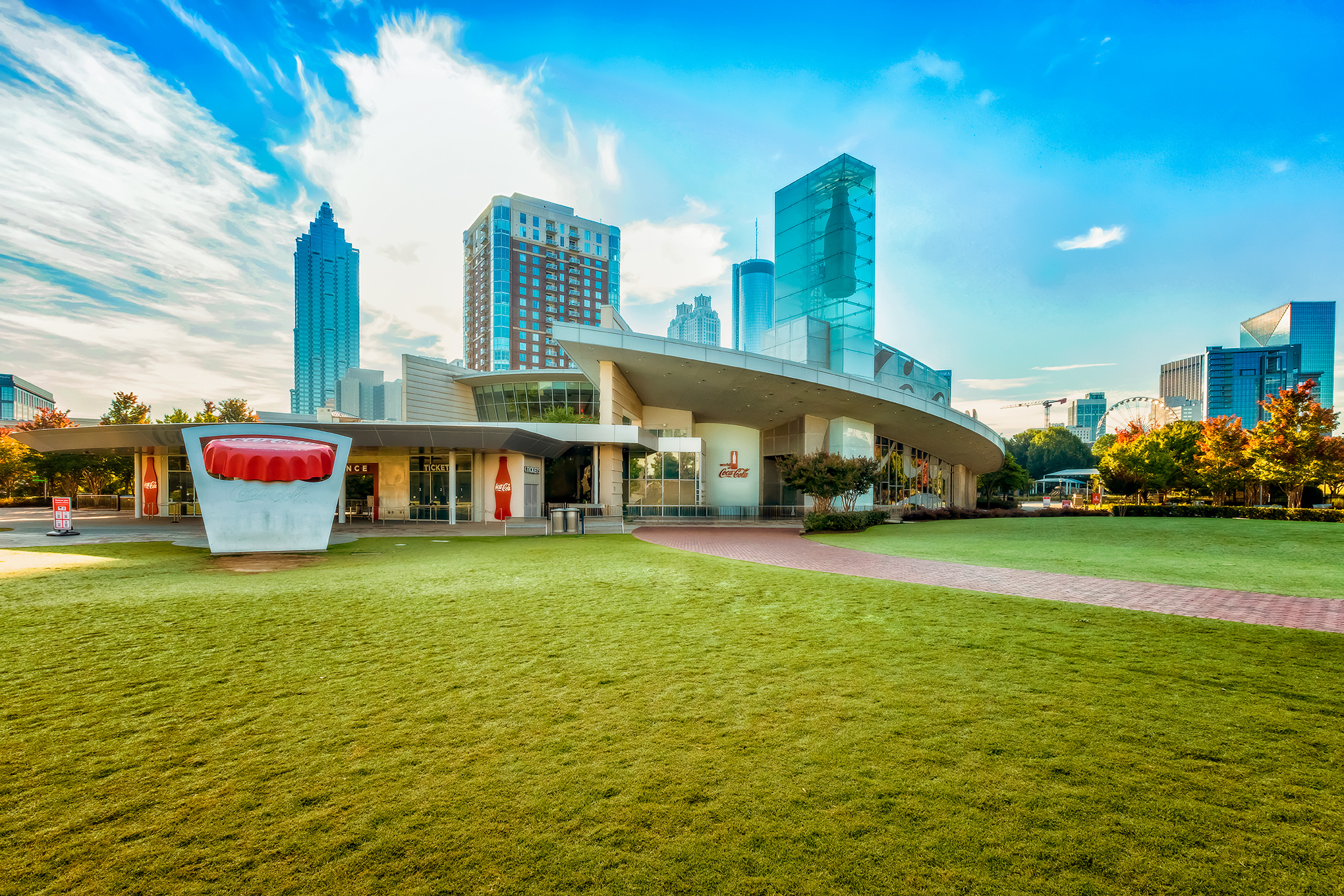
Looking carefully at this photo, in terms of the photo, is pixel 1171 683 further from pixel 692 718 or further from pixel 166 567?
pixel 166 567

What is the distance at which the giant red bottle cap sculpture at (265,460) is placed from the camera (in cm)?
1468

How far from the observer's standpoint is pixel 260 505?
1503 cm

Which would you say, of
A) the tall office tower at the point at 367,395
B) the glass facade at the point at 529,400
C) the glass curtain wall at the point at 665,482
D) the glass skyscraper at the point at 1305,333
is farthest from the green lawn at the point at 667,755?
the glass skyscraper at the point at 1305,333

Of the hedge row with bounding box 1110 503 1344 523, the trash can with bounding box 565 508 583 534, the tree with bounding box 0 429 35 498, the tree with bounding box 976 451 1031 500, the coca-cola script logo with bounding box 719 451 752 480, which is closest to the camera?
the trash can with bounding box 565 508 583 534

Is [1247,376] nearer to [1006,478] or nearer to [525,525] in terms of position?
[1006,478]

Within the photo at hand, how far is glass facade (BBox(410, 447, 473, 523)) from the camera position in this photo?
94.0ft

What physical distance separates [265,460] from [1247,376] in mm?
224952

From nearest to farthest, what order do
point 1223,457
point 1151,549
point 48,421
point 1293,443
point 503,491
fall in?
point 1151,549, point 503,491, point 1293,443, point 1223,457, point 48,421

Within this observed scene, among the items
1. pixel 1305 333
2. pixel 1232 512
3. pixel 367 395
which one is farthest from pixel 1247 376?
pixel 367 395

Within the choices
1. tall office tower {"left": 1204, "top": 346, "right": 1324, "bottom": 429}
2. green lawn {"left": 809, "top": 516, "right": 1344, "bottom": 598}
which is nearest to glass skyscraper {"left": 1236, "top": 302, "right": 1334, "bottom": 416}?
tall office tower {"left": 1204, "top": 346, "right": 1324, "bottom": 429}

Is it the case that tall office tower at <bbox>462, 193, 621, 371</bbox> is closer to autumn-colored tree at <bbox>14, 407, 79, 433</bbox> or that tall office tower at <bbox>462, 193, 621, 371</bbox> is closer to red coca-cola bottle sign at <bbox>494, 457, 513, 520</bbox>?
autumn-colored tree at <bbox>14, 407, 79, 433</bbox>

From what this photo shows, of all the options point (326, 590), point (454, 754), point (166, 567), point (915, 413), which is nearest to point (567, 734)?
point (454, 754)

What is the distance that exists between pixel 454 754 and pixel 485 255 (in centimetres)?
11027

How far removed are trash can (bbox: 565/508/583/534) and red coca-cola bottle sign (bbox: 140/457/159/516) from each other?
2365 cm
